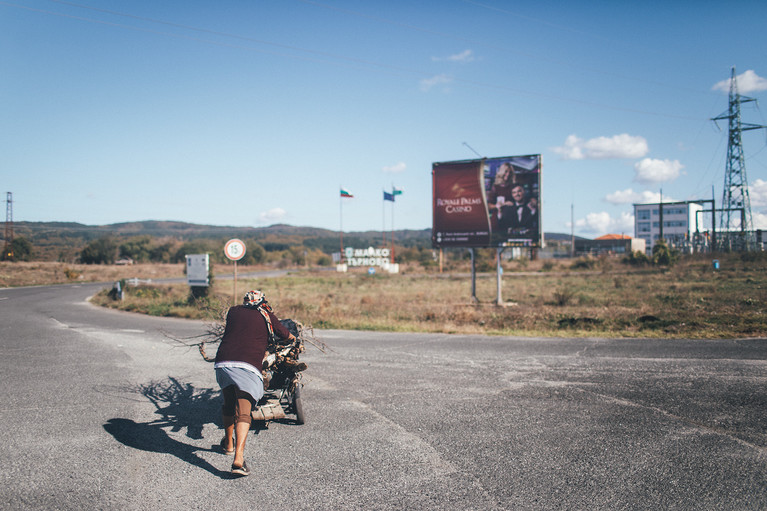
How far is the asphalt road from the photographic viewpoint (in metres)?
4.59

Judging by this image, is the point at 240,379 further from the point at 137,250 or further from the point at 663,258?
the point at 137,250

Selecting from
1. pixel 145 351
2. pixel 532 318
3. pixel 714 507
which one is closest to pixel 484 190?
pixel 532 318

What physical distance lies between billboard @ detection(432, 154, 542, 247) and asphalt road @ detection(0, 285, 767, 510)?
12.7 m

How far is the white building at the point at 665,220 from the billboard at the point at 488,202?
10024cm

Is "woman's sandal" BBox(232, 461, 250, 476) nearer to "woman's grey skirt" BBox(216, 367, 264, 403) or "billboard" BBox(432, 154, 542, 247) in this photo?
"woman's grey skirt" BBox(216, 367, 264, 403)

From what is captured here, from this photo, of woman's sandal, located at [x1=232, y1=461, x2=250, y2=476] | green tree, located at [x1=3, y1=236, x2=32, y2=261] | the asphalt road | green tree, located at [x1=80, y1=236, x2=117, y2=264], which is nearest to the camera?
the asphalt road

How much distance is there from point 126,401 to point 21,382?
2.69m

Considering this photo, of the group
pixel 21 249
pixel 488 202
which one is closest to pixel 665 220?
pixel 488 202

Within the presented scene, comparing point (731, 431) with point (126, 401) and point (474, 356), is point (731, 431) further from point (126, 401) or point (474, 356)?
point (126, 401)

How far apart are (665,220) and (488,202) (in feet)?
355

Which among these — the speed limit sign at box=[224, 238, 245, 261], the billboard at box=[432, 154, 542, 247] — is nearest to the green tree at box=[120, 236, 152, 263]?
the billboard at box=[432, 154, 542, 247]

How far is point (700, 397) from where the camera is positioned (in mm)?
7715

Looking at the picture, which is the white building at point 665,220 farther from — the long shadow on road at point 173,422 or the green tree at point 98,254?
the long shadow on road at point 173,422

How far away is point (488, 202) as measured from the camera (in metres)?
24.0
